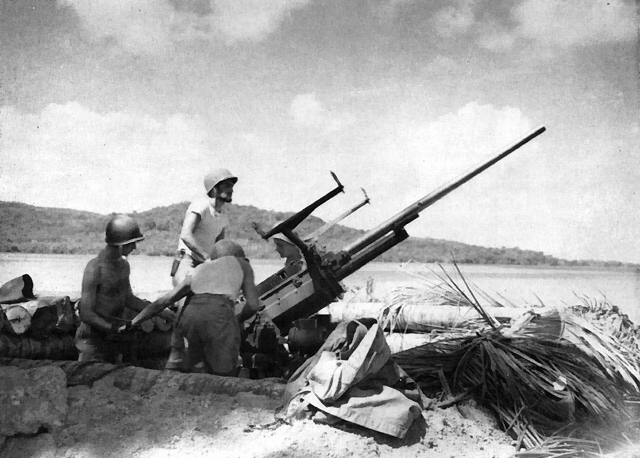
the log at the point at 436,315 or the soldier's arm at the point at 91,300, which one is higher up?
the soldier's arm at the point at 91,300

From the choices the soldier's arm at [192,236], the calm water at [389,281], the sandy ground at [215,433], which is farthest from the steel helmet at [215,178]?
the sandy ground at [215,433]

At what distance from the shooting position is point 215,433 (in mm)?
3436

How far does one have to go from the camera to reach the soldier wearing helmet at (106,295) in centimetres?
474

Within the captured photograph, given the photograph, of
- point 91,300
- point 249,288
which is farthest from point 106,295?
point 249,288

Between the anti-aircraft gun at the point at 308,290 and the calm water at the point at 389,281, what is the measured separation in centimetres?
79

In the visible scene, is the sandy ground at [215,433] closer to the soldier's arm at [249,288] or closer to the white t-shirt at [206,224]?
the soldier's arm at [249,288]

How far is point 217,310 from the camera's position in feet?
15.0

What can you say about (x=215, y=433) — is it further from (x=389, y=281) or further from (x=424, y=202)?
(x=389, y=281)

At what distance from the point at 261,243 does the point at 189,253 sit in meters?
1.38

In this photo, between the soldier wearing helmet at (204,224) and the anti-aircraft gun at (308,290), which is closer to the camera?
the anti-aircraft gun at (308,290)

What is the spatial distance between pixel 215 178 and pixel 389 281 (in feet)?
8.43

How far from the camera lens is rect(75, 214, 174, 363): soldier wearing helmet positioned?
474 cm

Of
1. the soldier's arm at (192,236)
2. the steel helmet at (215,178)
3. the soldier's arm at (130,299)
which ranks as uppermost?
the steel helmet at (215,178)

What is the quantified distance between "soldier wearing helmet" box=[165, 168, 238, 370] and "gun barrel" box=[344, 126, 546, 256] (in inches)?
45.0
